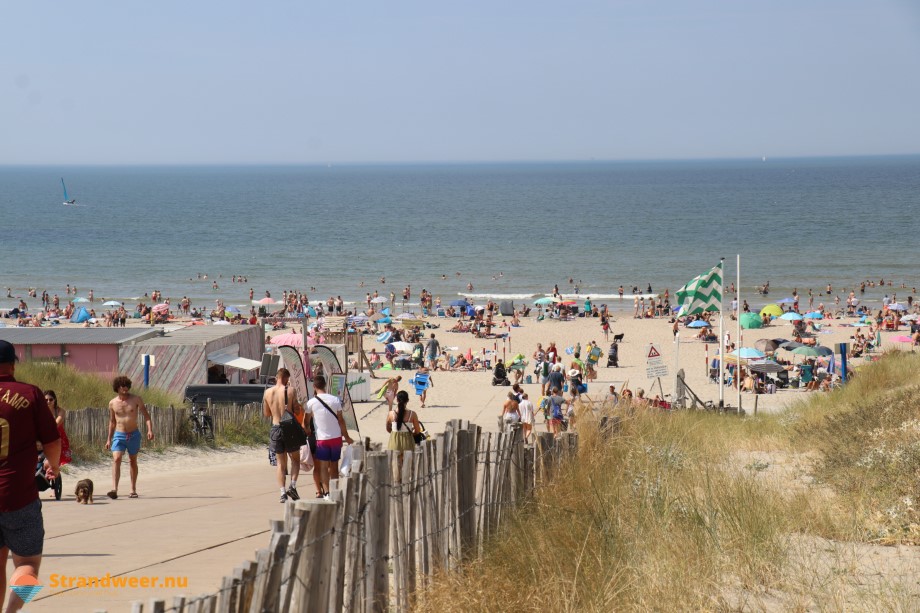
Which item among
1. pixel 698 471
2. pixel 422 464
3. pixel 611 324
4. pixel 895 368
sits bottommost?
pixel 611 324

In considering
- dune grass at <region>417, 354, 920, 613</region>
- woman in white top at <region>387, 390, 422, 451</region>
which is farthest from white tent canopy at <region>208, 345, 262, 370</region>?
dune grass at <region>417, 354, 920, 613</region>

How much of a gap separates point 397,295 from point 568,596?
163ft

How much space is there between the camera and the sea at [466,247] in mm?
58344

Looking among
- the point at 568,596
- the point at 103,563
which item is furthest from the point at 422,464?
the point at 103,563

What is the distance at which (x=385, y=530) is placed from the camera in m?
4.71

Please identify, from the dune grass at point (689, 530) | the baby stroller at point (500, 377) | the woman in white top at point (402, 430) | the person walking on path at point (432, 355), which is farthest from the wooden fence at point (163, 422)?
the person walking on path at point (432, 355)

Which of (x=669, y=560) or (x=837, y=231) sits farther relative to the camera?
(x=837, y=231)

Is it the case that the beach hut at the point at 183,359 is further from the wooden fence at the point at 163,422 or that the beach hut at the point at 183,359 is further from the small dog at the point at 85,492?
the small dog at the point at 85,492

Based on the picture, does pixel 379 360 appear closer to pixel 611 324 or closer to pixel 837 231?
pixel 611 324

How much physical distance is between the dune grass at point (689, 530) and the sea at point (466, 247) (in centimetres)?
4203

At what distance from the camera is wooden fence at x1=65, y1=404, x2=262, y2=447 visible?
1264 cm

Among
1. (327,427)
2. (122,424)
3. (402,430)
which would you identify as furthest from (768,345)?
(122,424)

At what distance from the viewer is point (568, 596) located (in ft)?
16.9

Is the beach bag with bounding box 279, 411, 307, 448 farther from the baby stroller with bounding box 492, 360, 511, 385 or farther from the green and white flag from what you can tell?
the baby stroller with bounding box 492, 360, 511, 385
